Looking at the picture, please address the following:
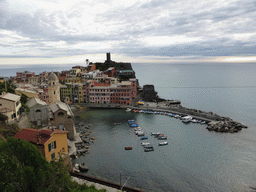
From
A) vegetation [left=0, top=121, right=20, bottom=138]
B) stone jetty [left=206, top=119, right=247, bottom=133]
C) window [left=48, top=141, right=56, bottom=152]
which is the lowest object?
stone jetty [left=206, top=119, right=247, bottom=133]

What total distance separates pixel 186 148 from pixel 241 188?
1516 centimetres

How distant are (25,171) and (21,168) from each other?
2.41 feet

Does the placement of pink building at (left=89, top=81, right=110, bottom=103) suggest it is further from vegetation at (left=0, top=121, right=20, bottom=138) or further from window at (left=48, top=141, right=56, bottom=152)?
window at (left=48, top=141, right=56, bottom=152)

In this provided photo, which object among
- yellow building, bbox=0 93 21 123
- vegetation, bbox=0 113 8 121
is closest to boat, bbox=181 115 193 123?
yellow building, bbox=0 93 21 123

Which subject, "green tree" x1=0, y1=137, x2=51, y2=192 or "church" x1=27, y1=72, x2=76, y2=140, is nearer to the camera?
"green tree" x1=0, y1=137, x2=51, y2=192

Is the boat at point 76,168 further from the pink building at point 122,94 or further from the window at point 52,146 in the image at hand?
the pink building at point 122,94

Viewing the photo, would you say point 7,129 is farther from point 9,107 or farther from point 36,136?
point 36,136

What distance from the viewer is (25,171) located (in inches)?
627

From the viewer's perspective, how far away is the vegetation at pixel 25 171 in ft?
51.4

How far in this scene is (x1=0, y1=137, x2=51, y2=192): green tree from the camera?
15.6 metres

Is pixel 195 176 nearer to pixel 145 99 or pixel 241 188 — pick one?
pixel 241 188

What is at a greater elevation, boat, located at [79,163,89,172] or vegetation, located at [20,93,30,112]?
vegetation, located at [20,93,30,112]

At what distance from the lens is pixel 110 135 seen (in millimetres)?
51656

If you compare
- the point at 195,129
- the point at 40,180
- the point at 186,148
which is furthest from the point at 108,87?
the point at 40,180
